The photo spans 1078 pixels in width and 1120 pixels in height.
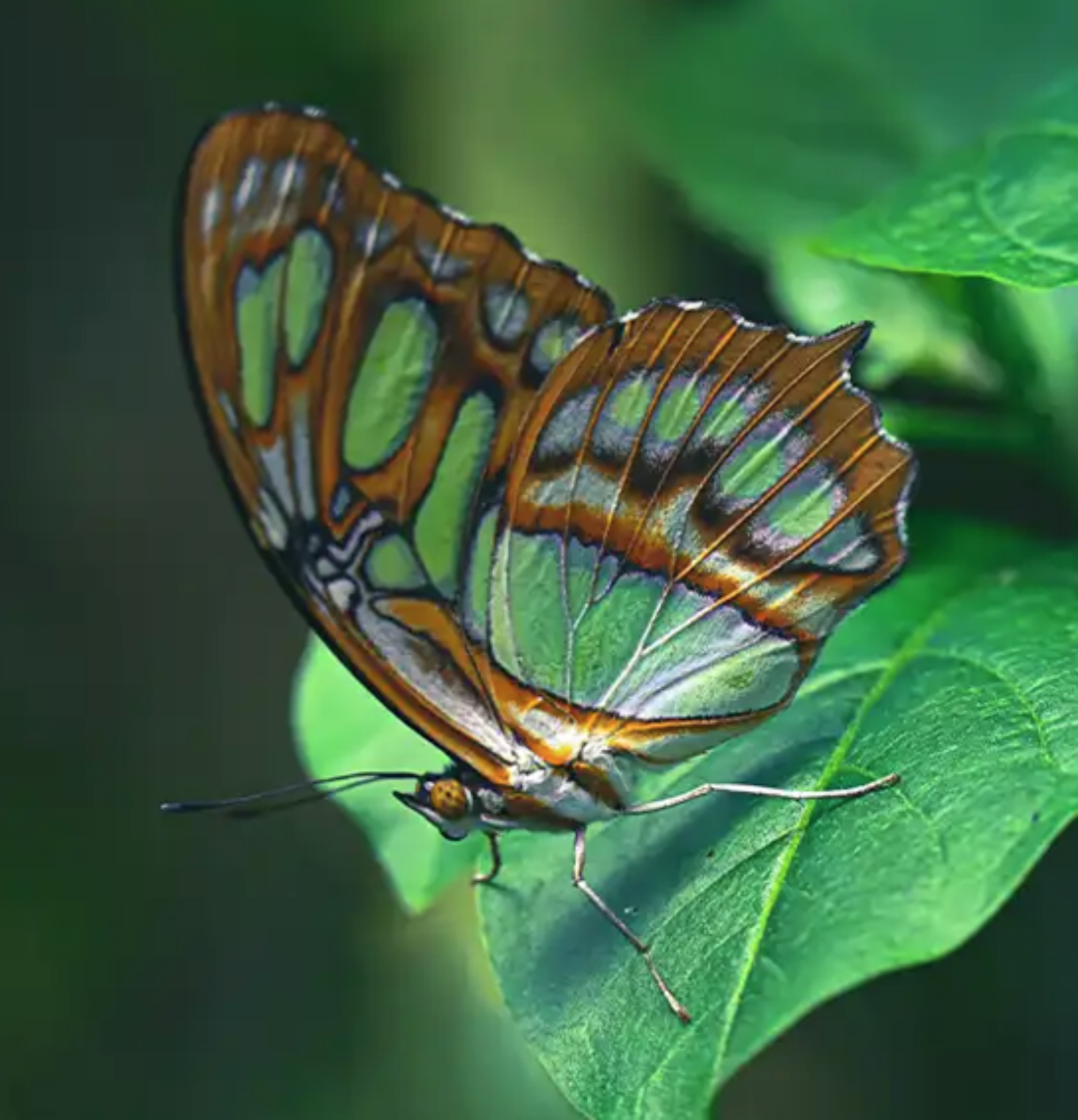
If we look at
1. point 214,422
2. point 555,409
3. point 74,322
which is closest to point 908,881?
point 555,409

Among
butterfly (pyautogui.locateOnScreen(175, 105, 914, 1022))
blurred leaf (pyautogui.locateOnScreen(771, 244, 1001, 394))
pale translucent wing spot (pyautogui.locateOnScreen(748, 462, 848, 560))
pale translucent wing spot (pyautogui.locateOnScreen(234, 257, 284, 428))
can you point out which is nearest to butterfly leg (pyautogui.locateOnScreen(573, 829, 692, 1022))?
butterfly (pyautogui.locateOnScreen(175, 105, 914, 1022))

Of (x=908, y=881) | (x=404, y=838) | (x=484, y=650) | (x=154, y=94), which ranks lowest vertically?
(x=908, y=881)

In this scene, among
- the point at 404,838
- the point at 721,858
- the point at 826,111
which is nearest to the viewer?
the point at 721,858

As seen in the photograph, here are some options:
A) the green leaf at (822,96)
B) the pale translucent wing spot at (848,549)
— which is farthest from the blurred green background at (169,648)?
the pale translucent wing spot at (848,549)

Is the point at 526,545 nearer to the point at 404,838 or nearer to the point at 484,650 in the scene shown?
the point at 484,650

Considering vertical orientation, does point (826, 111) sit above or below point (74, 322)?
below

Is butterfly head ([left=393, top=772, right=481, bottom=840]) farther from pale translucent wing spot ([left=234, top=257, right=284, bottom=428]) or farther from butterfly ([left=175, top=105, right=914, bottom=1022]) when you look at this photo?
pale translucent wing spot ([left=234, top=257, right=284, bottom=428])

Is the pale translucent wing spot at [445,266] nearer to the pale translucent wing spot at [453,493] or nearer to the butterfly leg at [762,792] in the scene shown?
the pale translucent wing spot at [453,493]

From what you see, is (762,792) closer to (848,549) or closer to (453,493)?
(848,549)
